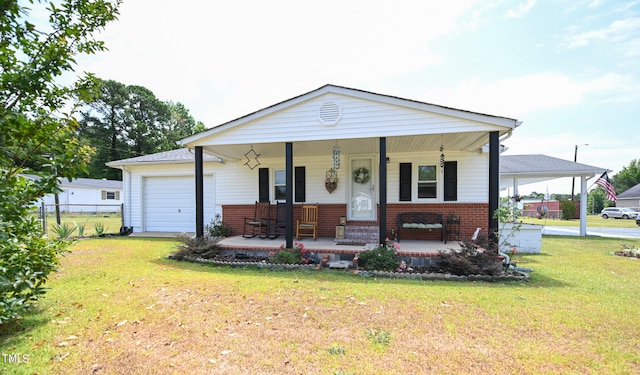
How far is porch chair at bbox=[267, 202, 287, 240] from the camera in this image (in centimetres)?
862

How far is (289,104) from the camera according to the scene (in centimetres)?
676

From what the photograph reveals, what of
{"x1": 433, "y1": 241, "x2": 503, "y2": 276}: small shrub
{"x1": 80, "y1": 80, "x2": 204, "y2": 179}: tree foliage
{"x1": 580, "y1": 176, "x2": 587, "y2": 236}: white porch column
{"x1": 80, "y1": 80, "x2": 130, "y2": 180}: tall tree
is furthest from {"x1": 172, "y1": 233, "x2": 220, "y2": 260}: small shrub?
{"x1": 80, "y1": 80, "x2": 130, "y2": 180}: tall tree

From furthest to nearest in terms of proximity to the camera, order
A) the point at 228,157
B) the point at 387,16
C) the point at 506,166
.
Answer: the point at 506,166
the point at 228,157
the point at 387,16

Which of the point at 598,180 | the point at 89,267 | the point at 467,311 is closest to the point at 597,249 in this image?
the point at 598,180

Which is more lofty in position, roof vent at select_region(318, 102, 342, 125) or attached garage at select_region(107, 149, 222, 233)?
roof vent at select_region(318, 102, 342, 125)

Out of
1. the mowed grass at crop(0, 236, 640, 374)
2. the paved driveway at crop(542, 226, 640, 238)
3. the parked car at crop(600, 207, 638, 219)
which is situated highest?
the mowed grass at crop(0, 236, 640, 374)

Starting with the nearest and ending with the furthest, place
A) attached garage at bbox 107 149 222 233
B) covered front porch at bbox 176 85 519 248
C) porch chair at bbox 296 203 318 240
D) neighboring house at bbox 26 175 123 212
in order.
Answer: covered front porch at bbox 176 85 519 248 → porch chair at bbox 296 203 318 240 → attached garage at bbox 107 149 222 233 → neighboring house at bbox 26 175 123 212

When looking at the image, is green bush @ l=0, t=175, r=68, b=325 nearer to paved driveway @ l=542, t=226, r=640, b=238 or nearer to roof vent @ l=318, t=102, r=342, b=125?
roof vent @ l=318, t=102, r=342, b=125

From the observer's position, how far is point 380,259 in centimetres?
577

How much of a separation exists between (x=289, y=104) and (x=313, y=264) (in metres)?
3.75

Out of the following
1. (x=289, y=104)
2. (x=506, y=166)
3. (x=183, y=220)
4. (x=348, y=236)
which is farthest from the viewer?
(x=506, y=166)

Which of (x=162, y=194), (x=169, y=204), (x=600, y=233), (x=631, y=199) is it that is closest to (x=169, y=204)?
(x=169, y=204)

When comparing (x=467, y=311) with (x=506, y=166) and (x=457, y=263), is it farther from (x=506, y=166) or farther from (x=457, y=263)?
(x=506, y=166)

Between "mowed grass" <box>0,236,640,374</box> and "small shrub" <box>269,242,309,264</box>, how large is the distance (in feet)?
2.31
